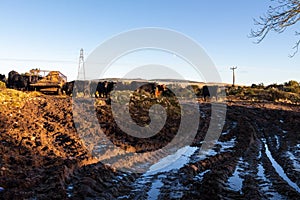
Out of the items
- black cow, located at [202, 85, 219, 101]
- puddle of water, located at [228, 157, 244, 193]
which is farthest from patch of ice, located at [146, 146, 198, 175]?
black cow, located at [202, 85, 219, 101]

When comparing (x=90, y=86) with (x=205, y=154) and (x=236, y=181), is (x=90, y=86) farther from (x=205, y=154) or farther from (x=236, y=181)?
(x=236, y=181)

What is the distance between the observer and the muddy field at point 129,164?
505 cm

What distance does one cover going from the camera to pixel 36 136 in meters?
8.57

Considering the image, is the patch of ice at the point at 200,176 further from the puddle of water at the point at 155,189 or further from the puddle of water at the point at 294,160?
the puddle of water at the point at 294,160

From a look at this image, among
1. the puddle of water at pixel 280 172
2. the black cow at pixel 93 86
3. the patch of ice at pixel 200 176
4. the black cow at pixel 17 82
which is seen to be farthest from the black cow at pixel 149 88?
the patch of ice at pixel 200 176

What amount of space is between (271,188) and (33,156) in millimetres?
4766

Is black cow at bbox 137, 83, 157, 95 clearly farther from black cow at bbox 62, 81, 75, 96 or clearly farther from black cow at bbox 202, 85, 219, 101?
black cow at bbox 202, 85, 219, 101

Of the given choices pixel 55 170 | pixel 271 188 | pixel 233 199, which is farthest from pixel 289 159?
pixel 55 170

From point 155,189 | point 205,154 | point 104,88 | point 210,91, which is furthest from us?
point 210,91

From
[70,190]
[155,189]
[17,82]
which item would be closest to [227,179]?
[155,189]

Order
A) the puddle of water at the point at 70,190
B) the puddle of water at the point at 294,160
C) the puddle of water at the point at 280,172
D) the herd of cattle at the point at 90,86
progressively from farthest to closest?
the herd of cattle at the point at 90,86
the puddle of water at the point at 294,160
the puddle of water at the point at 280,172
the puddle of water at the point at 70,190

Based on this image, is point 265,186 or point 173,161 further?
point 173,161

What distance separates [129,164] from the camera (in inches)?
277

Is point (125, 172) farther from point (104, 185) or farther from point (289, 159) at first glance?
point (289, 159)
